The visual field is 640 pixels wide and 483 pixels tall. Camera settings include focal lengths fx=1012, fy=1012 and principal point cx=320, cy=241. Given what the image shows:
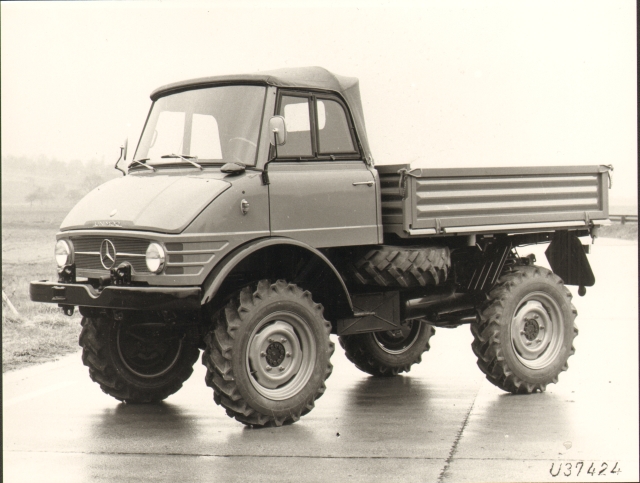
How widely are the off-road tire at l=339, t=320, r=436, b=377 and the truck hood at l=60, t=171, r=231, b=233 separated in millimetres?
3349

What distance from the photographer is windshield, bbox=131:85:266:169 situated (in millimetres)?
8875

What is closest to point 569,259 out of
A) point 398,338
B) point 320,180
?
point 398,338

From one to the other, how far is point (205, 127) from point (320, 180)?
1.17 meters

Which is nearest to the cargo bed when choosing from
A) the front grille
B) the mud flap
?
the mud flap

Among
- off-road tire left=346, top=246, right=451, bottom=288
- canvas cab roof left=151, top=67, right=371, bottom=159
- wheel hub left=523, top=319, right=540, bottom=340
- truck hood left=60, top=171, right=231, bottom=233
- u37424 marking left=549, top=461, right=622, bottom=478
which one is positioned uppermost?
canvas cab roof left=151, top=67, right=371, bottom=159

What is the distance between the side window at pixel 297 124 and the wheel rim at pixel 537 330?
9.78ft

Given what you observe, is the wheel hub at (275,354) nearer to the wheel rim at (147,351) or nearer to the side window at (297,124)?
the wheel rim at (147,351)

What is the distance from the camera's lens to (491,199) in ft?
33.2

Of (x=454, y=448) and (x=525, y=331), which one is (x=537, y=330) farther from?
(x=454, y=448)

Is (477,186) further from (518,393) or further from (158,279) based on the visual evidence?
(158,279)

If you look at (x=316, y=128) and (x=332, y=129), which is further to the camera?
(x=332, y=129)

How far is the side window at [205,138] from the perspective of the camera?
9.06 meters

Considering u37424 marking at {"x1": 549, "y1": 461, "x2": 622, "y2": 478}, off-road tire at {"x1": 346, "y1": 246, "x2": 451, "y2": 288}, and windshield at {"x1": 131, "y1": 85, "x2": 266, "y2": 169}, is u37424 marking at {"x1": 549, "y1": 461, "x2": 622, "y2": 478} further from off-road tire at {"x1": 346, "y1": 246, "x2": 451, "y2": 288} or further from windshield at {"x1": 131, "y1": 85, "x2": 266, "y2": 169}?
windshield at {"x1": 131, "y1": 85, "x2": 266, "y2": 169}

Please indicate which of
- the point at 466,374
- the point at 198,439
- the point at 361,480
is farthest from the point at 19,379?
the point at 361,480
